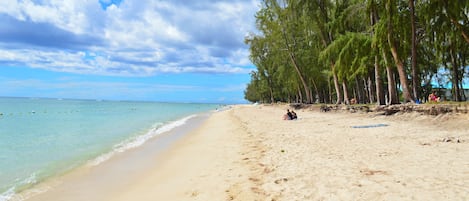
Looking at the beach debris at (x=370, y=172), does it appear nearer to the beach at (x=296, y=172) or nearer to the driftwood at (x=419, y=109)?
the beach at (x=296, y=172)

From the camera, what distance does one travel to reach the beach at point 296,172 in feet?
18.3

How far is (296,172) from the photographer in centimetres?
714

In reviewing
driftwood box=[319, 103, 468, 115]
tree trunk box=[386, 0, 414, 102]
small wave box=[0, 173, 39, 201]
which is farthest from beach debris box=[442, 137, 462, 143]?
small wave box=[0, 173, 39, 201]

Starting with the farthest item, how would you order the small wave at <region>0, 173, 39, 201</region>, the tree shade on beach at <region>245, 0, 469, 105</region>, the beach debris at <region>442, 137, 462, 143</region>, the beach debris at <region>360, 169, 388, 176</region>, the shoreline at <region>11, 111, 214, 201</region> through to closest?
the tree shade on beach at <region>245, 0, 469, 105</region> → the beach debris at <region>442, 137, 462, 143</region> → the shoreline at <region>11, 111, 214, 201</region> → the small wave at <region>0, 173, 39, 201</region> → the beach debris at <region>360, 169, 388, 176</region>

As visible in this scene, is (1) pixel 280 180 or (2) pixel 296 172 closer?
(1) pixel 280 180

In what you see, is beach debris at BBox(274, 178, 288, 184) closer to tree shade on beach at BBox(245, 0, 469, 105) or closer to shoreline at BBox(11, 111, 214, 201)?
shoreline at BBox(11, 111, 214, 201)

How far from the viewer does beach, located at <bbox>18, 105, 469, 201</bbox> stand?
18.3 ft

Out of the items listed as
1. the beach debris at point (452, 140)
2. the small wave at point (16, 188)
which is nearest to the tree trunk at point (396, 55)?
the beach debris at point (452, 140)

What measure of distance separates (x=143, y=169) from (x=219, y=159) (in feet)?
7.19

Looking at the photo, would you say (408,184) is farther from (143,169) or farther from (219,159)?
(143,169)

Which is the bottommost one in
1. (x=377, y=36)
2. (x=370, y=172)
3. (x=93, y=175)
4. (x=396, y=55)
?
(x=93, y=175)

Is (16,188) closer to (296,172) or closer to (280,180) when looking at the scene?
(280,180)

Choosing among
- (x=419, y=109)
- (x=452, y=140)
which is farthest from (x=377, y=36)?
(x=452, y=140)

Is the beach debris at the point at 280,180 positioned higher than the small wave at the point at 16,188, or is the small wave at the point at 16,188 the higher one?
the beach debris at the point at 280,180
